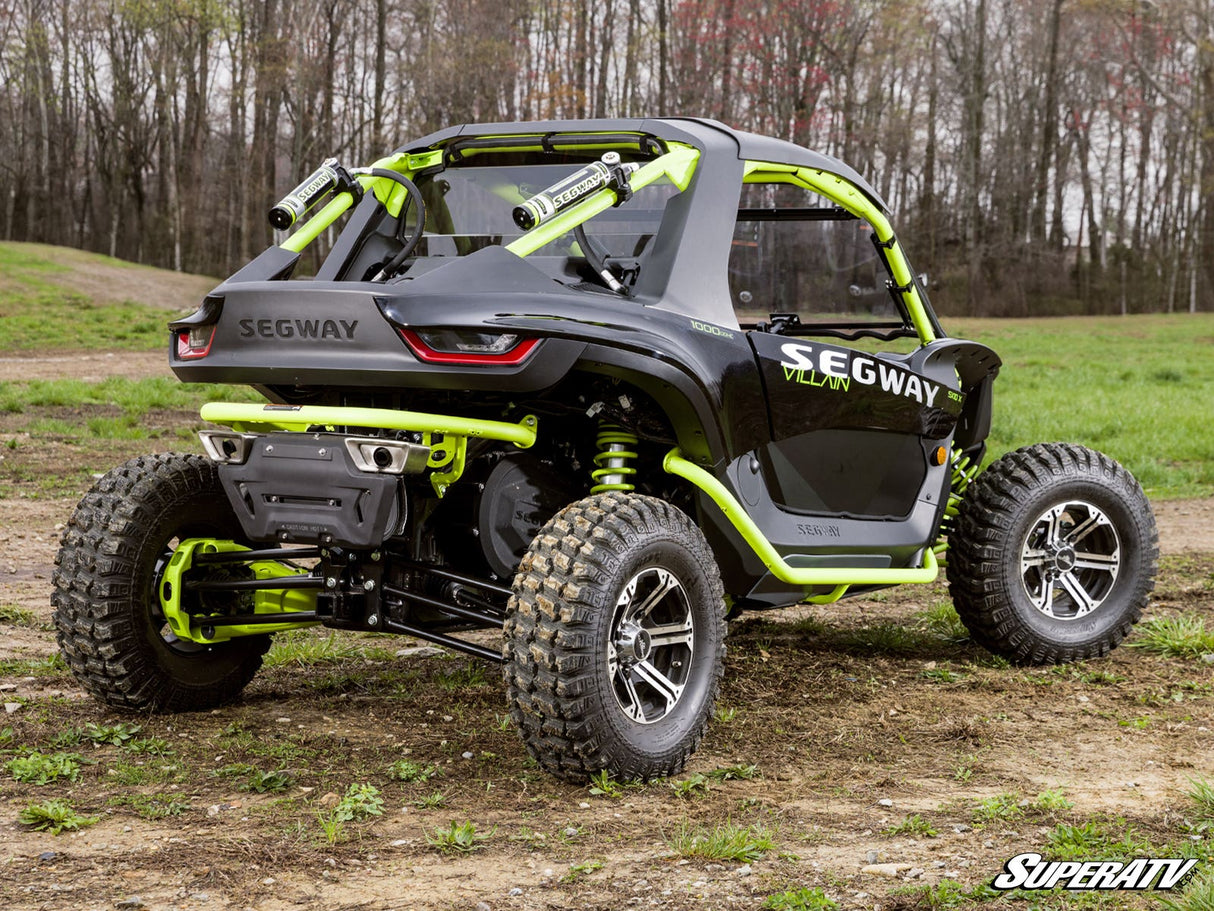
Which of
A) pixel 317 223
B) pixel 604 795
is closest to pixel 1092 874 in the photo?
pixel 604 795

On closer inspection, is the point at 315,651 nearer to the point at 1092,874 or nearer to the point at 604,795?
the point at 604,795

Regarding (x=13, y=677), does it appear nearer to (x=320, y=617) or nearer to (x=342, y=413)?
(x=320, y=617)

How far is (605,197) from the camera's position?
4.60m

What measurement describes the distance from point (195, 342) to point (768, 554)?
6.62 feet

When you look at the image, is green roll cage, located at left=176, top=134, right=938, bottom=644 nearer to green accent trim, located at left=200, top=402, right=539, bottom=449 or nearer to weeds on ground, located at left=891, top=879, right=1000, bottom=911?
green accent trim, located at left=200, top=402, right=539, bottom=449

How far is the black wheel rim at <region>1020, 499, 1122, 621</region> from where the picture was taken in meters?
6.18

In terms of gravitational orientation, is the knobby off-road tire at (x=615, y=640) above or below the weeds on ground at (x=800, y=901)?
above

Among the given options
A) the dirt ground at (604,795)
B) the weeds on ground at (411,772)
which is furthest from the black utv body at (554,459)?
the weeds on ground at (411,772)

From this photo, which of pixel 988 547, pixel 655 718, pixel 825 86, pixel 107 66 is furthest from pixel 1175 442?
pixel 107 66

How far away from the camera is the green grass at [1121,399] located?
13.5m

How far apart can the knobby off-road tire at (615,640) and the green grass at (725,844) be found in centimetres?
49

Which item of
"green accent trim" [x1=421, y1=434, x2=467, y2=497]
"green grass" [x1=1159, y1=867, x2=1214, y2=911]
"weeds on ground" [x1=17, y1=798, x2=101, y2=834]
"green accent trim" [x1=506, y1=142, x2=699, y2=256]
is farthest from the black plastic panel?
"green grass" [x1=1159, y1=867, x2=1214, y2=911]

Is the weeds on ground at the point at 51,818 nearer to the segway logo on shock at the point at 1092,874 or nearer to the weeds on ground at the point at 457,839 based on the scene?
the weeds on ground at the point at 457,839

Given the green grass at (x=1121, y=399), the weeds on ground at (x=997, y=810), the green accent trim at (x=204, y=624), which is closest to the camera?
the weeds on ground at (x=997, y=810)
